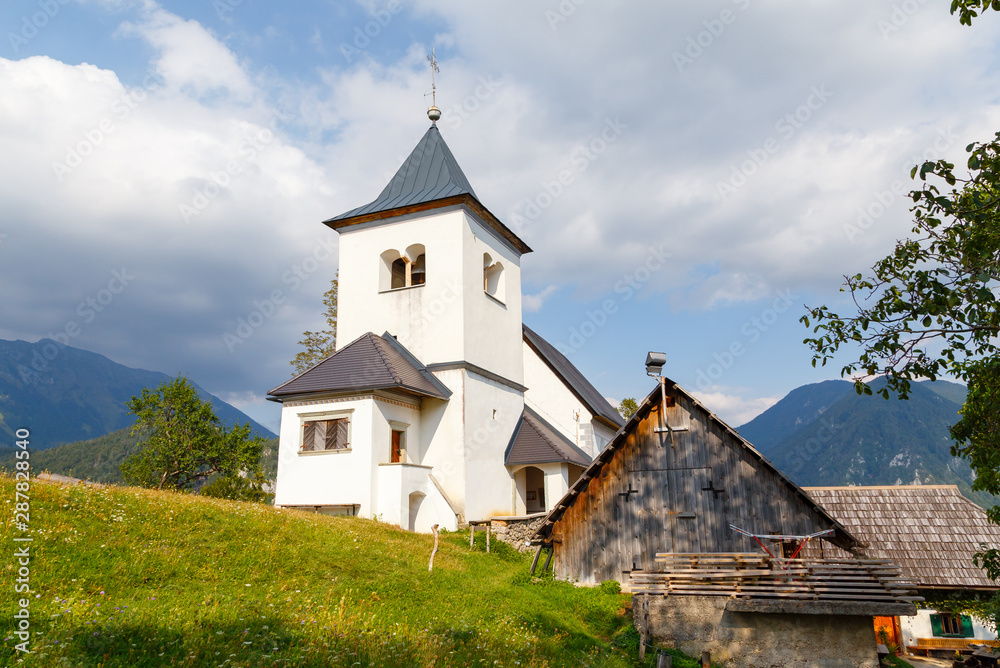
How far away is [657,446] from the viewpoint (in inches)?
652

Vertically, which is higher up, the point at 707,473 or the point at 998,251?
the point at 998,251

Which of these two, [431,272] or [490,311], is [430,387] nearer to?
[431,272]

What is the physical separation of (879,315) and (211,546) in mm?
10576

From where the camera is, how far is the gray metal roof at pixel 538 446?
83.4 ft

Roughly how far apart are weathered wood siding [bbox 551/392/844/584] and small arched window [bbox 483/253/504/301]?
13.3 m

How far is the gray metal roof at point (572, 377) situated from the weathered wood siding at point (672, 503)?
42.3 ft

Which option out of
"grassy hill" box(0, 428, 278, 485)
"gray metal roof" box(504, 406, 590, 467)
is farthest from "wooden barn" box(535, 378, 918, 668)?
"grassy hill" box(0, 428, 278, 485)

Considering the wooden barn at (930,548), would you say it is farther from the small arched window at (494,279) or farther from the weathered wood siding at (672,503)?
the small arched window at (494,279)

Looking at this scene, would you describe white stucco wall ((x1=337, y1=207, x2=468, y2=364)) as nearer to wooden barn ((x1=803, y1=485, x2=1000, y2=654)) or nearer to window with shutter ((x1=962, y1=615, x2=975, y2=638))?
wooden barn ((x1=803, y1=485, x2=1000, y2=654))

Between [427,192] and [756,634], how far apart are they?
20.9m

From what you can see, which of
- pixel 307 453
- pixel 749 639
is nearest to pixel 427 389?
pixel 307 453

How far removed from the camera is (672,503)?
16.1 meters

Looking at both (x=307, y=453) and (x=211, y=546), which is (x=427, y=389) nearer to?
(x=307, y=453)

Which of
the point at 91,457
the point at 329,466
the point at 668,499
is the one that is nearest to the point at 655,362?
the point at 668,499
